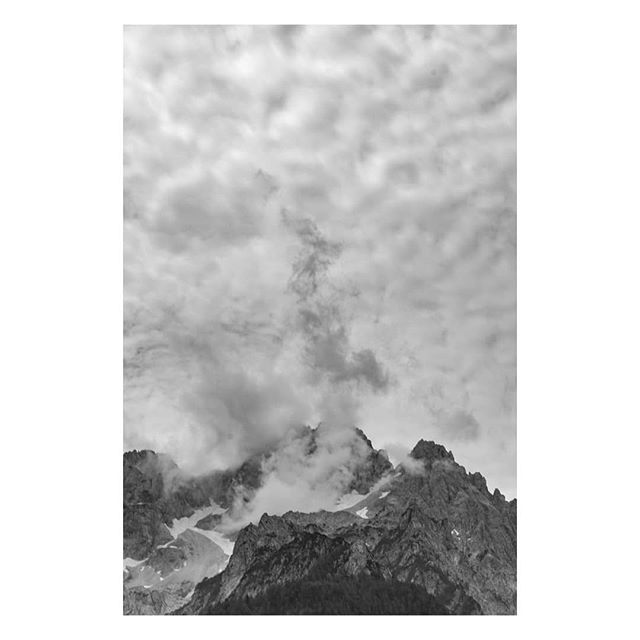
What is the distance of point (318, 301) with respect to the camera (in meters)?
26.3

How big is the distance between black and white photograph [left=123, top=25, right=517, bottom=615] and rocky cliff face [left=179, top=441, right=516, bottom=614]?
94 mm

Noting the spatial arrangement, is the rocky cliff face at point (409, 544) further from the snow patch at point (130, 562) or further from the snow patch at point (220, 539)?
the snow patch at point (130, 562)

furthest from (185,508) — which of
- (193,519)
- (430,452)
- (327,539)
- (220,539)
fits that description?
(430,452)

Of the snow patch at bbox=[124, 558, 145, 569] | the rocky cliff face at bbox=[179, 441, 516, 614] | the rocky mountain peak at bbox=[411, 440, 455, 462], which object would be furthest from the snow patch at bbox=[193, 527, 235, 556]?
the rocky mountain peak at bbox=[411, 440, 455, 462]

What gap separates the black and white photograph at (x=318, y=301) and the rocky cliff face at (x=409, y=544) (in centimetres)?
9

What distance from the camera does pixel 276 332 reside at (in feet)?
86.2

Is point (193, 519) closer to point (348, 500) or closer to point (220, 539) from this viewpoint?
point (220, 539)

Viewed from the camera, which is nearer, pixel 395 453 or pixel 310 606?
pixel 310 606

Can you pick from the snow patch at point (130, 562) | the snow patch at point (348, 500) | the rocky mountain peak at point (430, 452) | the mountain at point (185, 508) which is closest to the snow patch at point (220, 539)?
the mountain at point (185, 508)

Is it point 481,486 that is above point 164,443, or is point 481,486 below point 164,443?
below

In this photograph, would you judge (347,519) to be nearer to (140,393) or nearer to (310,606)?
(310,606)

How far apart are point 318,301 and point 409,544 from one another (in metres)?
9.53
